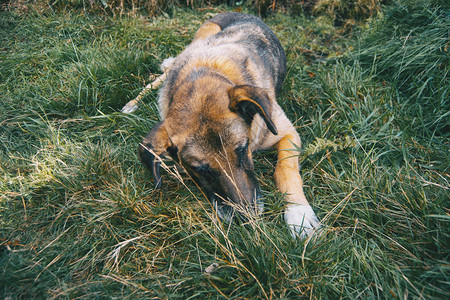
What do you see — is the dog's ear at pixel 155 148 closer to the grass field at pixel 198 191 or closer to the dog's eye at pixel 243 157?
the grass field at pixel 198 191

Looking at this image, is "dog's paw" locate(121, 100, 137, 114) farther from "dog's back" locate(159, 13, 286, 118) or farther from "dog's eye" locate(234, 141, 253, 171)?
"dog's eye" locate(234, 141, 253, 171)

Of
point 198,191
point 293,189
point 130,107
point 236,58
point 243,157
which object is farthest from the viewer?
point 130,107

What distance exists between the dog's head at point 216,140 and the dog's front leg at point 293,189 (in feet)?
1.10

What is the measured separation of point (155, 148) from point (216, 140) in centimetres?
57

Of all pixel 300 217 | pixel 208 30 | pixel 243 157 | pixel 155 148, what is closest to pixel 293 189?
pixel 300 217

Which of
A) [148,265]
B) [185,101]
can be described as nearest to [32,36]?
[185,101]

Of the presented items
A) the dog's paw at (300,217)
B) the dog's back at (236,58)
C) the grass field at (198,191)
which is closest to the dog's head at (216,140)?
the grass field at (198,191)

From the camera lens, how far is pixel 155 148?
2.68 metres

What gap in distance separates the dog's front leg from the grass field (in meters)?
0.12

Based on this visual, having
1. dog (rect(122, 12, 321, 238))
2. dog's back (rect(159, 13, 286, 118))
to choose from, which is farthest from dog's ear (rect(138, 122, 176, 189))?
dog's back (rect(159, 13, 286, 118))

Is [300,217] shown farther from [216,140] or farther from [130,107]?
[130,107]

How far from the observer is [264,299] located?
6.55ft

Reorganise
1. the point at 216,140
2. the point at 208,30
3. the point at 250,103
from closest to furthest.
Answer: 1. the point at 216,140
2. the point at 250,103
3. the point at 208,30

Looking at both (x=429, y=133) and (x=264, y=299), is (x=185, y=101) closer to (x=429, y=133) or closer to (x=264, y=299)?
(x=264, y=299)
